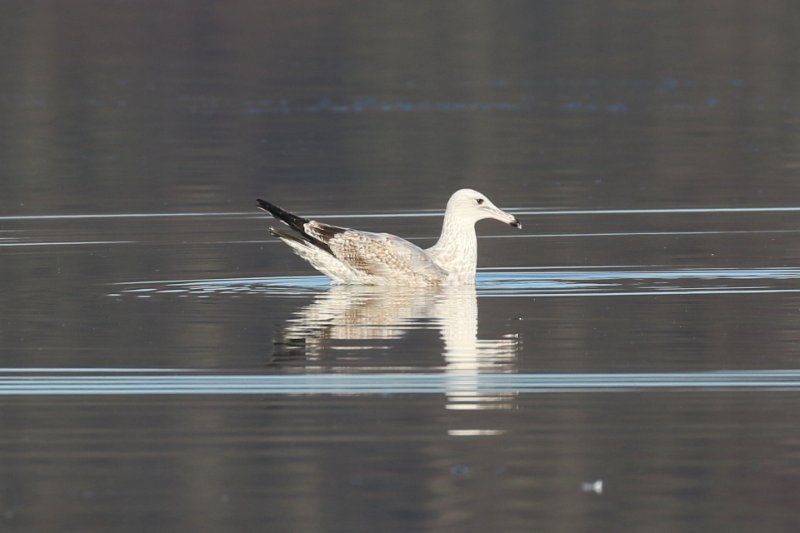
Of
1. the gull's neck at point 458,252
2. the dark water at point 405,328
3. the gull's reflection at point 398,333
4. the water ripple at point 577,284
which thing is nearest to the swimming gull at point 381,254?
the gull's neck at point 458,252

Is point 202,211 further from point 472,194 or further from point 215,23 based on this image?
point 215,23

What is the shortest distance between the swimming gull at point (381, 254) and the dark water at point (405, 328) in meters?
0.34

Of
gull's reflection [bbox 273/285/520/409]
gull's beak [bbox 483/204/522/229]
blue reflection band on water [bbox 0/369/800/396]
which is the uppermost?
gull's beak [bbox 483/204/522/229]

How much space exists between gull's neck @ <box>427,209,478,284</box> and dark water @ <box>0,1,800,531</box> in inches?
14.3

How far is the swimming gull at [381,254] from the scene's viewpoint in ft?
48.8

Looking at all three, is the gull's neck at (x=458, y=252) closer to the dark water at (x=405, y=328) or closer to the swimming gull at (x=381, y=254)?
the swimming gull at (x=381, y=254)

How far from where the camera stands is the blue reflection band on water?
1040 cm

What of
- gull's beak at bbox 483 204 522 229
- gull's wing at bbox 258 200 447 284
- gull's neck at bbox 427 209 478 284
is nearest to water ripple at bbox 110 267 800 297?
gull's neck at bbox 427 209 478 284

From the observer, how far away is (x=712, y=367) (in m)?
11.0

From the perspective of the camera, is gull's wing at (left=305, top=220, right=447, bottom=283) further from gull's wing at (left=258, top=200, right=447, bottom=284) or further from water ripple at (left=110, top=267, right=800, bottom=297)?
water ripple at (left=110, top=267, right=800, bottom=297)

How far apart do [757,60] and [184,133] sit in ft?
57.3

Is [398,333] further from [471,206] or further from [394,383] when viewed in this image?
[471,206]

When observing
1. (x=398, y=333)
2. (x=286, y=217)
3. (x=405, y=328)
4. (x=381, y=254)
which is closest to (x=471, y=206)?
(x=381, y=254)

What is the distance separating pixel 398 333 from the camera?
40.8 ft
